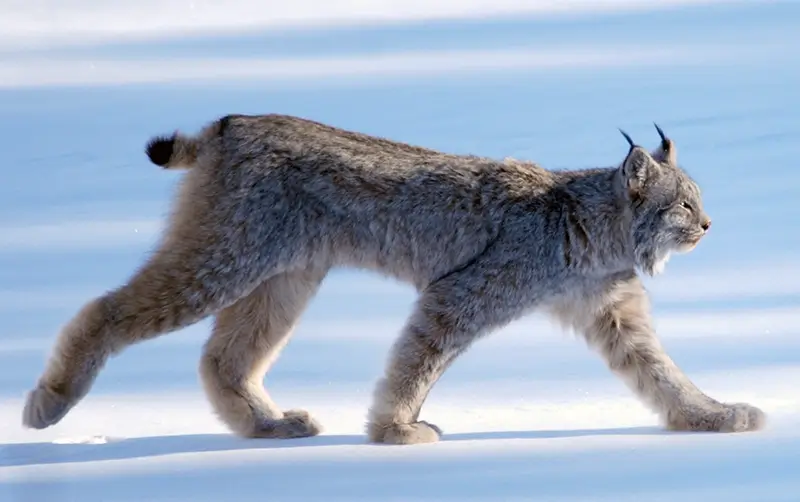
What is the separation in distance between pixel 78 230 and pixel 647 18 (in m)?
6.34

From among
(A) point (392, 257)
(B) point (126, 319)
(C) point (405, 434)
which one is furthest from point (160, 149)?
(C) point (405, 434)

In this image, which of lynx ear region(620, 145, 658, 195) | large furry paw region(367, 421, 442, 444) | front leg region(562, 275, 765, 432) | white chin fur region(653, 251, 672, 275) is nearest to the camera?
large furry paw region(367, 421, 442, 444)

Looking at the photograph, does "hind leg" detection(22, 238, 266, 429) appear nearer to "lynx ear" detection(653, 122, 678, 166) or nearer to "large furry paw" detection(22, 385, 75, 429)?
"large furry paw" detection(22, 385, 75, 429)

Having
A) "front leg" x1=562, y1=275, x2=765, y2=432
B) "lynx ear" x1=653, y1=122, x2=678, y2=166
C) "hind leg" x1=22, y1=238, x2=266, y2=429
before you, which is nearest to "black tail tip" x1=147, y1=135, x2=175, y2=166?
"hind leg" x1=22, y1=238, x2=266, y2=429

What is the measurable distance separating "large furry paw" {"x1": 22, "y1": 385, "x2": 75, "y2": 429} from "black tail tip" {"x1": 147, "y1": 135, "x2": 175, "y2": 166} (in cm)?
102

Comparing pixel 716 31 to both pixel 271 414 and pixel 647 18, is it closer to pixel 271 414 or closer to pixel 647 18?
pixel 647 18

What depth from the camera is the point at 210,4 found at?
16.6 metres

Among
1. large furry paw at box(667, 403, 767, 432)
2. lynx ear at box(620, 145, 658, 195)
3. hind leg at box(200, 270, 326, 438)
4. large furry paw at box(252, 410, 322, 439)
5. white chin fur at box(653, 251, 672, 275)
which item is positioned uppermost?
lynx ear at box(620, 145, 658, 195)

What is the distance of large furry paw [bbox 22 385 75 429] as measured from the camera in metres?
6.89

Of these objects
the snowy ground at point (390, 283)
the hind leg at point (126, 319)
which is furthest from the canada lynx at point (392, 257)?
the snowy ground at point (390, 283)

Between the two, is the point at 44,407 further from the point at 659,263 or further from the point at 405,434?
the point at 659,263

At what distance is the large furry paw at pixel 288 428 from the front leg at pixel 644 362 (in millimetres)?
1135

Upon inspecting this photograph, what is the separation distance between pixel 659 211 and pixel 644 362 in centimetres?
60

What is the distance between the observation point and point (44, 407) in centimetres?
689
